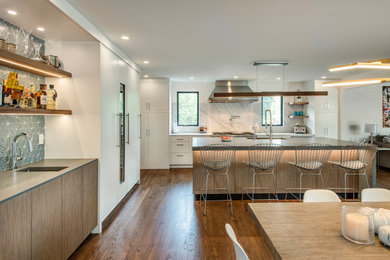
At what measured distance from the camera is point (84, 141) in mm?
2799

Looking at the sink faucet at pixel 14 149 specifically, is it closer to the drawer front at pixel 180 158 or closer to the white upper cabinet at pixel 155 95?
the white upper cabinet at pixel 155 95

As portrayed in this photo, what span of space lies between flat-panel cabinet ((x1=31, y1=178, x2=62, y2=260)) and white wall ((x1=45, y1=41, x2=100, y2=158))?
2.84 ft

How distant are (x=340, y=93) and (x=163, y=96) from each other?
4890mm

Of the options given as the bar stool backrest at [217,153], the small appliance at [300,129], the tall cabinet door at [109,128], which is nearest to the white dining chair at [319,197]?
the bar stool backrest at [217,153]

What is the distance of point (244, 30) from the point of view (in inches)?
116

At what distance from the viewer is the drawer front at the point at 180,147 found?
637 cm

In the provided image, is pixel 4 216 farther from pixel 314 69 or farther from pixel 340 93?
pixel 340 93

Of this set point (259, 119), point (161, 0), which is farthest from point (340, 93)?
point (161, 0)

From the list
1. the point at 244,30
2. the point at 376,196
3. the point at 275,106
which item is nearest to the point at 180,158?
the point at 275,106

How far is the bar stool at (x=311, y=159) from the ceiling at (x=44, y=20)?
133 inches

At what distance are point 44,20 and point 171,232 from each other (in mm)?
2653

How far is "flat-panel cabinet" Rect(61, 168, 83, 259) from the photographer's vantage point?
81.8 inches

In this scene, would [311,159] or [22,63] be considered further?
[311,159]

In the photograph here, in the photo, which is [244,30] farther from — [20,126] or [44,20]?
[20,126]
